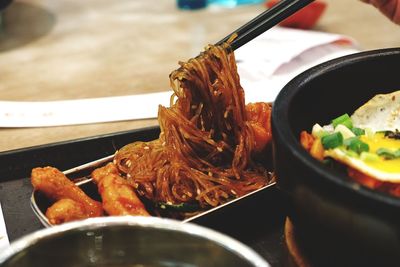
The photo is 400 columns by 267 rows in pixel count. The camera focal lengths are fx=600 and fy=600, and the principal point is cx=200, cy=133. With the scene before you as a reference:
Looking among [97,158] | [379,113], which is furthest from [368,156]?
[97,158]

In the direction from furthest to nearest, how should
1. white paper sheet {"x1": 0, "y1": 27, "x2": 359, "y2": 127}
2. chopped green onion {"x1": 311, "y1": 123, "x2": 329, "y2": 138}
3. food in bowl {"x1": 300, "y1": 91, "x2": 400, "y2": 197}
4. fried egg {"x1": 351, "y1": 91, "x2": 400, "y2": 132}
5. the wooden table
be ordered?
the wooden table, white paper sheet {"x1": 0, "y1": 27, "x2": 359, "y2": 127}, fried egg {"x1": 351, "y1": 91, "x2": 400, "y2": 132}, chopped green onion {"x1": 311, "y1": 123, "x2": 329, "y2": 138}, food in bowl {"x1": 300, "y1": 91, "x2": 400, "y2": 197}

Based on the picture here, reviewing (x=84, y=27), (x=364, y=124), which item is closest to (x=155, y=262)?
(x=364, y=124)

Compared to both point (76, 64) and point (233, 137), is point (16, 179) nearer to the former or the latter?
point (233, 137)

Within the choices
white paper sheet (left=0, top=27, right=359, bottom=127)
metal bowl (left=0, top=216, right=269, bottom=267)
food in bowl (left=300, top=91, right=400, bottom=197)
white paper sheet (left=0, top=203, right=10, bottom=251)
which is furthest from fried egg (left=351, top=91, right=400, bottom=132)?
white paper sheet (left=0, top=203, right=10, bottom=251)

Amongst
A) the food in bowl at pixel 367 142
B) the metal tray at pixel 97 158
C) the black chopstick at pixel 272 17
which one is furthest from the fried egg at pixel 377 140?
the black chopstick at pixel 272 17

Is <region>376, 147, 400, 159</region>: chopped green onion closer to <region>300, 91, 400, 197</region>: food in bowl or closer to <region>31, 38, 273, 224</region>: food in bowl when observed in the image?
<region>300, 91, 400, 197</region>: food in bowl

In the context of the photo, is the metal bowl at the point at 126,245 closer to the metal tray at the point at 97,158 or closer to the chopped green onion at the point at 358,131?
the metal tray at the point at 97,158
